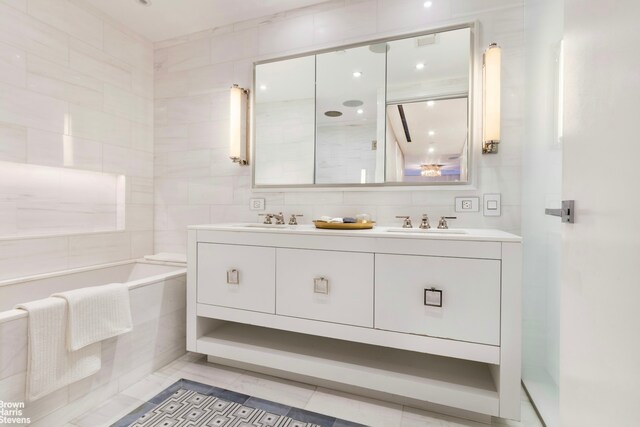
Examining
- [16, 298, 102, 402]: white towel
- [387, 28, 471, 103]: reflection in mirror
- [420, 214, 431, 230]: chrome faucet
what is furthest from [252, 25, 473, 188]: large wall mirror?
[16, 298, 102, 402]: white towel

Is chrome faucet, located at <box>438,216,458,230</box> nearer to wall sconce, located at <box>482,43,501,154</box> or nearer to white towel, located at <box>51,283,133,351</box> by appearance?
wall sconce, located at <box>482,43,501,154</box>

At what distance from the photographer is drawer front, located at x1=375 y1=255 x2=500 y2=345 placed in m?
1.35

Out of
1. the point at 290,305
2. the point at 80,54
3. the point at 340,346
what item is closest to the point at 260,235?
the point at 290,305

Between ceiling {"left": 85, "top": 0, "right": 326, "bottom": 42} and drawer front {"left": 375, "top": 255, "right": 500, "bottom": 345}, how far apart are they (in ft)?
6.30

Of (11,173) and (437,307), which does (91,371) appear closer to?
(11,173)

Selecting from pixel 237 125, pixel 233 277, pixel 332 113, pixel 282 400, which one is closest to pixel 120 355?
pixel 233 277

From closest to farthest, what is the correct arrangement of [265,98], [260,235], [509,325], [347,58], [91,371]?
[509,325] < [91,371] < [260,235] < [347,58] < [265,98]

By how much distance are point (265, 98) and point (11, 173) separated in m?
1.64

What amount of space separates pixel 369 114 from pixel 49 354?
203 cm

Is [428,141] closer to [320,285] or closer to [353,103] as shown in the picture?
[353,103]

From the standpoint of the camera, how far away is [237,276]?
1792 millimetres

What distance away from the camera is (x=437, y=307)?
1.41 metres

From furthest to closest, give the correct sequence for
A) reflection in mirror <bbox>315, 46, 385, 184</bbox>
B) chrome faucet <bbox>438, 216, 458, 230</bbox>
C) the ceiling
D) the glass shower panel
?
the ceiling < reflection in mirror <bbox>315, 46, 385, 184</bbox> < chrome faucet <bbox>438, 216, 458, 230</bbox> < the glass shower panel

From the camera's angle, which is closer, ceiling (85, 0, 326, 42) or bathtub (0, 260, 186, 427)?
bathtub (0, 260, 186, 427)
